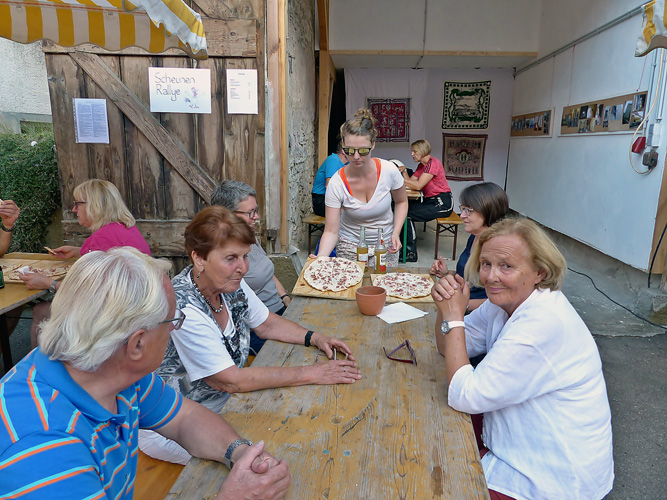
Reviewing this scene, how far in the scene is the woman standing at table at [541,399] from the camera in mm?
1370

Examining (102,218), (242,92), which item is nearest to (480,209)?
(242,92)

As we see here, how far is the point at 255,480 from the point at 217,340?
64 centimetres

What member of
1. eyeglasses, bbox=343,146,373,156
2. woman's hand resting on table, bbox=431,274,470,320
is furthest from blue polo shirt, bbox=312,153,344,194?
woman's hand resting on table, bbox=431,274,470,320

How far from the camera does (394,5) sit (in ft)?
24.9

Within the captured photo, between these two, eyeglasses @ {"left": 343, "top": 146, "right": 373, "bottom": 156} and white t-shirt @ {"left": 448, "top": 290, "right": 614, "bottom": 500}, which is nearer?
white t-shirt @ {"left": 448, "top": 290, "right": 614, "bottom": 500}

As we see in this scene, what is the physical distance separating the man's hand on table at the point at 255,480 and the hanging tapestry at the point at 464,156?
887cm

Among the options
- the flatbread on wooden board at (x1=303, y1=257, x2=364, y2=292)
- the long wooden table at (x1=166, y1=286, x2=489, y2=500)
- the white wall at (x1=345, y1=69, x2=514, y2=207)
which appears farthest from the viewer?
the white wall at (x1=345, y1=69, x2=514, y2=207)

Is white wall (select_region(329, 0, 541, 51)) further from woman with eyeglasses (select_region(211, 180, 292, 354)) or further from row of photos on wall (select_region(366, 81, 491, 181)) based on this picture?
woman with eyeglasses (select_region(211, 180, 292, 354))

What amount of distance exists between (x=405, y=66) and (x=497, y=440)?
27.8 feet

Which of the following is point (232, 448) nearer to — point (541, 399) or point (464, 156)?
point (541, 399)

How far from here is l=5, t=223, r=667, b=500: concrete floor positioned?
238cm

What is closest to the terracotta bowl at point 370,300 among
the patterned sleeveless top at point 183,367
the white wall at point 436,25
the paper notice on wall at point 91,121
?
the patterned sleeveless top at point 183,367

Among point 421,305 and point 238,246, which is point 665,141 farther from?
point 238,246

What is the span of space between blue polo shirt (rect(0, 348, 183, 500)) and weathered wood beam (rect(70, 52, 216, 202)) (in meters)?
2.96
